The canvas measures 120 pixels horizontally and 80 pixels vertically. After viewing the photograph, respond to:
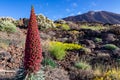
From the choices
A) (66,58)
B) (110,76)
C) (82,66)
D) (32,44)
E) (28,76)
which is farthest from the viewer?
(66,58)

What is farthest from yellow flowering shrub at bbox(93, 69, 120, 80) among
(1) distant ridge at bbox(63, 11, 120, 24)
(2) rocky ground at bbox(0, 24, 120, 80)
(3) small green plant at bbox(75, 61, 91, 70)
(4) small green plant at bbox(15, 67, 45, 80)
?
(1) distant ridge at bbox(63, 11, 120, 24)

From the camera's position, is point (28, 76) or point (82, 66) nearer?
point (28, 76)

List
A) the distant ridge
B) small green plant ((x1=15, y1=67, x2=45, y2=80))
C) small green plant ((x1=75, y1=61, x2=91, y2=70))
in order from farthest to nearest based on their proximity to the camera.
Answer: the distant ridge, small green plant ((x1=75, y1=61, x2=91, y2=70)), small green plant ((x1=15, y1=67, x2=45, y2=80))

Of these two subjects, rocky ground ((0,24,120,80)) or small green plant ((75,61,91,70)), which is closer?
rocky ground ((0,24,120,80))

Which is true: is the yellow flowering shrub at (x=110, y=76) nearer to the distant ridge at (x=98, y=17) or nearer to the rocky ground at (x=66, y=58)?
the rocky ground at (x=66, y=58)

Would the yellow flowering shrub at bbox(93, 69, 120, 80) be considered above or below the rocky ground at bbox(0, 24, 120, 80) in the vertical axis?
below

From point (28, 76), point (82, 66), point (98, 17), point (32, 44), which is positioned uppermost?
point (98, 17)

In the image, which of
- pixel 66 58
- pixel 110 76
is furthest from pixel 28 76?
pixel 66 58

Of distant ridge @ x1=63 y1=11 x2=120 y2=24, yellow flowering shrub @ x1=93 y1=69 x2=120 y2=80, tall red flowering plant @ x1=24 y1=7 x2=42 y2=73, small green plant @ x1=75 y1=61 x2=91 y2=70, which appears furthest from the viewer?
distant ridge @ x1=63 y1=11 x2=120 y2=24

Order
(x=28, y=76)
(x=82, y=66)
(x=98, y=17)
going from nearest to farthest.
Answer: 1. (x=28, y=76)
2. (x=82, y=66)
3. (x=98, y=17)

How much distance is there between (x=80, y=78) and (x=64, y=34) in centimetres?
1146

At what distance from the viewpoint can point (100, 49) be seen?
1780cm

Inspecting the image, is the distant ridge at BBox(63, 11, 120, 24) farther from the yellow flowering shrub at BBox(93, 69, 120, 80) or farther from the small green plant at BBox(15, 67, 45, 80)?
the small green plant at BBox(15, 67, 45, 80)

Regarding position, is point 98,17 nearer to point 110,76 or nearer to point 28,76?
point 110,76
